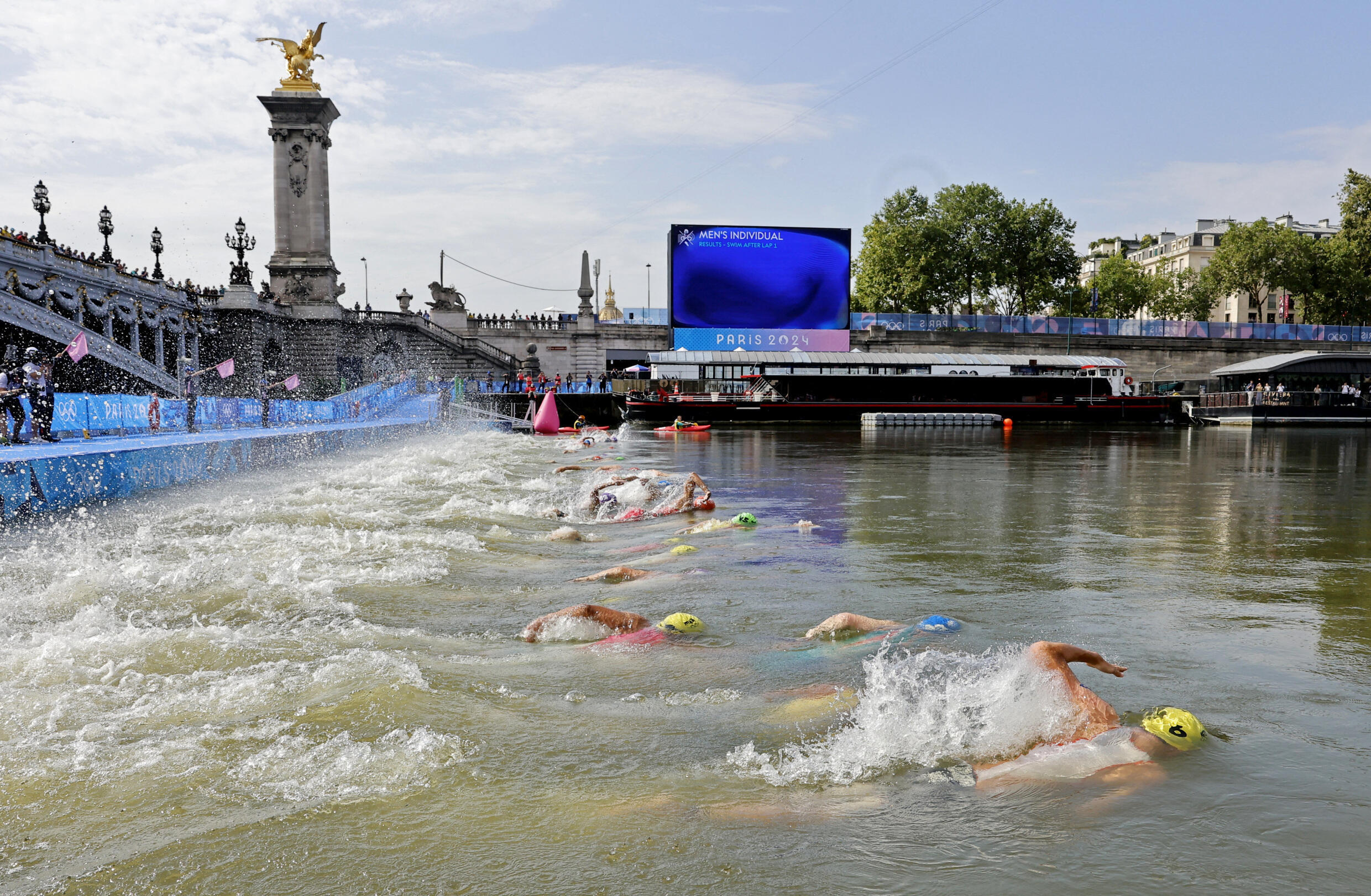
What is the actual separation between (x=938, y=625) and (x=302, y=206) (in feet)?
202

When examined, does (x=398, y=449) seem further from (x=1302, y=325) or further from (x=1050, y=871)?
(x=1302, y=325)

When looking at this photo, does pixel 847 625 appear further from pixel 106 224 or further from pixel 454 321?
pixel 454 321

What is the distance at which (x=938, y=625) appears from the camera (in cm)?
671

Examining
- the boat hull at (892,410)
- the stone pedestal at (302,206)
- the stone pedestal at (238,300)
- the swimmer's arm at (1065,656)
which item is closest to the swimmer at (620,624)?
the swimmer's arm at (1065,656)

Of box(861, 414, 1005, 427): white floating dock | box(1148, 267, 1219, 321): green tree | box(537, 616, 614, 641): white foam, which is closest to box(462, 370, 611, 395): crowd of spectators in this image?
box(861, 414, 1005, 427): white floating dock

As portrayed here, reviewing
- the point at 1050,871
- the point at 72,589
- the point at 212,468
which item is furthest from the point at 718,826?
the point at 212,468

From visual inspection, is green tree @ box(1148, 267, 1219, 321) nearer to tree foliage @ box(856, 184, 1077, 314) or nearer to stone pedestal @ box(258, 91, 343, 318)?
tree foliage @ box(856, 184, 1077, 314)

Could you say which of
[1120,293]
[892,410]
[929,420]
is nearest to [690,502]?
[929,420]

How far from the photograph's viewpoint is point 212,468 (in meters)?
18.3

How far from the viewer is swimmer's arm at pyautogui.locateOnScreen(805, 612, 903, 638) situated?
6.60 m

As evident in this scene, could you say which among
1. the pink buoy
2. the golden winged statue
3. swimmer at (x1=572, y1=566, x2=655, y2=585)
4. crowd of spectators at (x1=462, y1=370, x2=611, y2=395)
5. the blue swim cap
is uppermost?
the golden winged statue

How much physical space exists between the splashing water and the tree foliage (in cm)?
7459

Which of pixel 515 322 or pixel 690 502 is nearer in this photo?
pixel 690 502

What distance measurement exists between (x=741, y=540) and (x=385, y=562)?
3872 mm
